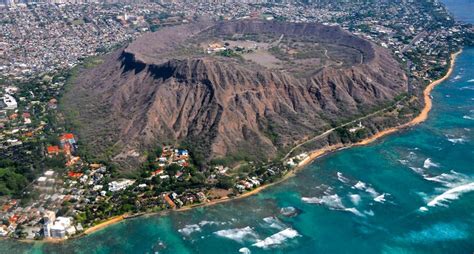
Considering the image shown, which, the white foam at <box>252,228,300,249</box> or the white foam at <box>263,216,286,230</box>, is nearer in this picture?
the white foam at <box>252,228,300,249</box>

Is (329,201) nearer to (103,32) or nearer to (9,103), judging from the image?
(9,103)

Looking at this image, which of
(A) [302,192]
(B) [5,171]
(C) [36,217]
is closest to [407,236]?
(A) [302,192]

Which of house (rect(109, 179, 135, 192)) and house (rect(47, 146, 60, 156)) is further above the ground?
house (rect(109, 179, 135, 192))

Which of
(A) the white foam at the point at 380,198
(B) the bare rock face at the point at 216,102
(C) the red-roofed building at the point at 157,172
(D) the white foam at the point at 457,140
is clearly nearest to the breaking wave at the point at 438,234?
A: (A) the white foam at the point at 380,198

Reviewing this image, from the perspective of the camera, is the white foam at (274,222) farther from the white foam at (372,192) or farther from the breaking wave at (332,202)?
the white foam at (372,192)

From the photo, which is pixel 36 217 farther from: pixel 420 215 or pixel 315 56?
pixel 315 56

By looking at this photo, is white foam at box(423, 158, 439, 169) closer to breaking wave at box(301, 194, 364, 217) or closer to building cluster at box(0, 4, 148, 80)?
breaking wave at box(301, 194, 364, 217)

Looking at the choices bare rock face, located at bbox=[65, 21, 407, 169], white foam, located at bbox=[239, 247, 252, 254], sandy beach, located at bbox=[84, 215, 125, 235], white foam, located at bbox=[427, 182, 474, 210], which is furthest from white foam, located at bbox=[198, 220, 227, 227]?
white foam, located at bbox=[427, 182, 474, 210]
